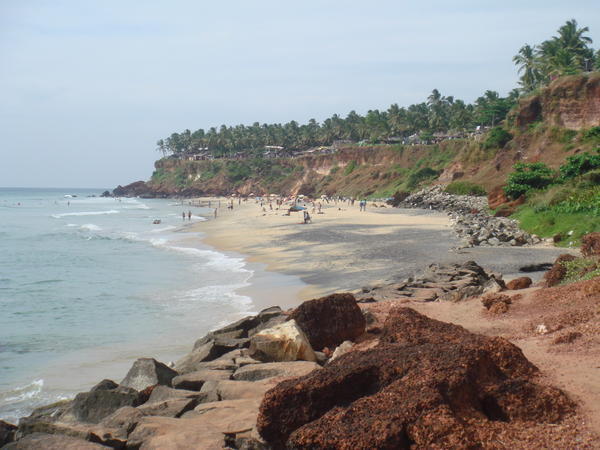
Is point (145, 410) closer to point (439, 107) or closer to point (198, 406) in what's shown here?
point (198, 406)

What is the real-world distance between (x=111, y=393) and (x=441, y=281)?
8.53m

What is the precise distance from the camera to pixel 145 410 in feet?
21.7

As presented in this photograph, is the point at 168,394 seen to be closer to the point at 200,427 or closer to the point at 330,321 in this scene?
the point at 200,427

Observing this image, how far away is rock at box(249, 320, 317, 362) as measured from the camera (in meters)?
7.97

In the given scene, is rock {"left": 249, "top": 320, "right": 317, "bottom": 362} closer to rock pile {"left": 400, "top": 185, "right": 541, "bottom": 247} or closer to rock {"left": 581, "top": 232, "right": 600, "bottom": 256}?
rock {"left": 581, "top": 232, "right": 600, "bottom": 256}

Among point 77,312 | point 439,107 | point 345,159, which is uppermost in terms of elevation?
point 439,107

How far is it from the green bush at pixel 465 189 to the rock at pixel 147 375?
44952 mm

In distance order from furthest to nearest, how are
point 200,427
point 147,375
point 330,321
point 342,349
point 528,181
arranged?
point 528,181
point 330,321
point 147,375
point 342,349
point 200,427

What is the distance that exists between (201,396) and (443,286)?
24.8 feet

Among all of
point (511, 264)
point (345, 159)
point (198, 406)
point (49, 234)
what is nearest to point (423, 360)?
point (198, 406)

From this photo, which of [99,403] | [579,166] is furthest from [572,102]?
[99,403]

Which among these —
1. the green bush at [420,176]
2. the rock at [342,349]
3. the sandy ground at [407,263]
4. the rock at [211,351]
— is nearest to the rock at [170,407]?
the rock at [342,349]

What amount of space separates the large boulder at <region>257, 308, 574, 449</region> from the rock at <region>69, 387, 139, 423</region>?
3.15m

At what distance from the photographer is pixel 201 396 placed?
699cm
